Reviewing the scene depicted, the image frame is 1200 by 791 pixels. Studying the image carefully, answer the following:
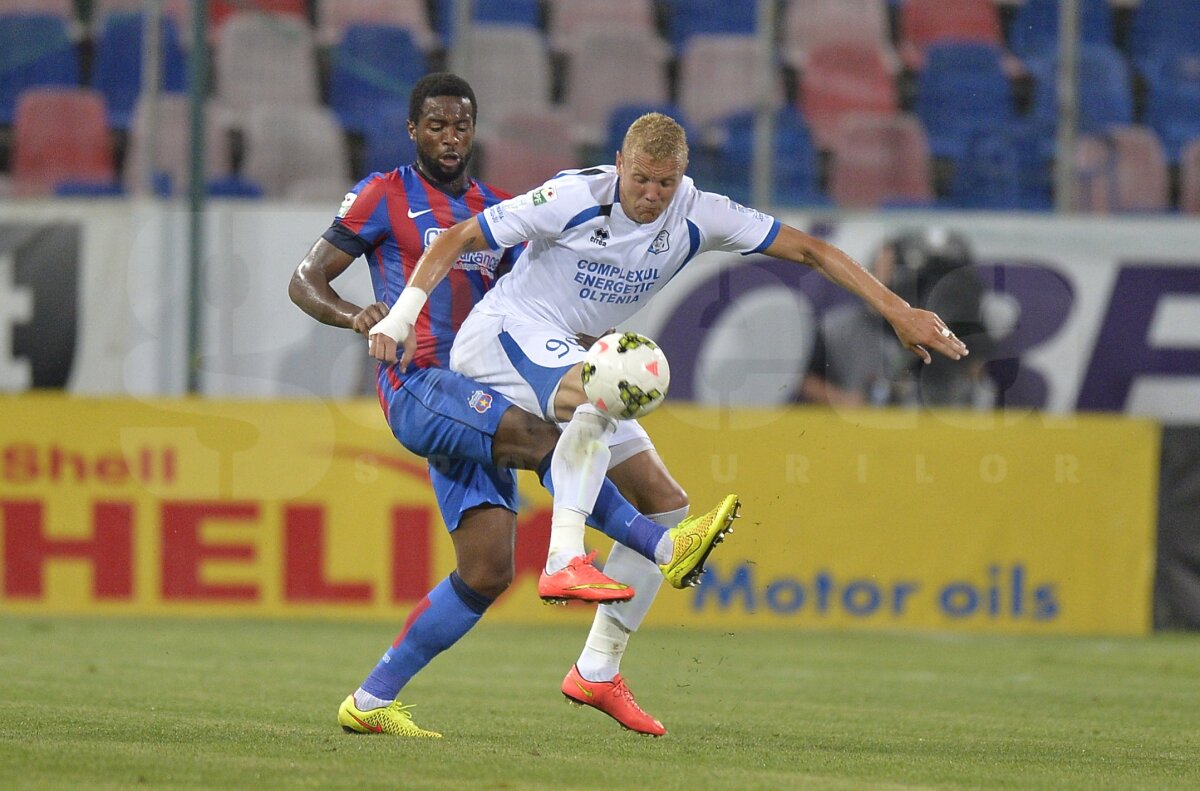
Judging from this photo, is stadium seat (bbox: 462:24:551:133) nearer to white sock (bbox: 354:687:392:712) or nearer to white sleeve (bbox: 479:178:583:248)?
white sleeve (bbox: 479:178:583:248)

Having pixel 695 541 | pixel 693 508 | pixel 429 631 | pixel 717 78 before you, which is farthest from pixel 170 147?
pixel 695 541

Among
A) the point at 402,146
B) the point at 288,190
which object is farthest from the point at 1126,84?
the point at 288,190

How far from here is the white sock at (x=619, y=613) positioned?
252 inches

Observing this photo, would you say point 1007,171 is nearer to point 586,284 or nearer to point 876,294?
point 876,294

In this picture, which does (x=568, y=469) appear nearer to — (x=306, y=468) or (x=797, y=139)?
(x=306, y=468)

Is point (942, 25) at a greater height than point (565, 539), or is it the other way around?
point (942, 25)

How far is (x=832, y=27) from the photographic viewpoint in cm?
1402

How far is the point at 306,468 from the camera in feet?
40.0

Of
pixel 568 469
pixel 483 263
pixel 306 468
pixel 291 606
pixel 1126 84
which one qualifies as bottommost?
pixel 291 606

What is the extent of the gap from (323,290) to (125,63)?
807 centimetres

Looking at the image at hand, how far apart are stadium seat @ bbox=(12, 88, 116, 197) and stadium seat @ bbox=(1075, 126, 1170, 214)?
24.6ft

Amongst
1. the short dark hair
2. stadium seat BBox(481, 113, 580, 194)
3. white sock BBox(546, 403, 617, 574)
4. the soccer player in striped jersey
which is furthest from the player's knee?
stadium seat BBox(481, 113, 580, 194)

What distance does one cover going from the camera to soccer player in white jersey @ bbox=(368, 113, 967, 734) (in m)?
5.80

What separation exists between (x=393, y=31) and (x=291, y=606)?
4721 mm
